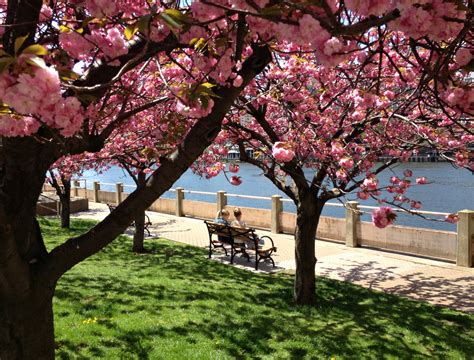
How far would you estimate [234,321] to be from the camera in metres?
6.13

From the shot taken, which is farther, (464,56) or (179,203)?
(179,203)

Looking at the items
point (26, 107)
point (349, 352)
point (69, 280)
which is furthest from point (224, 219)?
point (26, 107)

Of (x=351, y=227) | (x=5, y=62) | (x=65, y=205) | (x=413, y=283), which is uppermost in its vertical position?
(x=5, y=62)

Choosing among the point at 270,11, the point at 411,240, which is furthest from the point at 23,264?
the point at 411,240

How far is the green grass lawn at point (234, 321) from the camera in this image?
5090 millimetres

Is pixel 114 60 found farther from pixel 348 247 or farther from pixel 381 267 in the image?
pixel 348 247

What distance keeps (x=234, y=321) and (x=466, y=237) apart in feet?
21.1

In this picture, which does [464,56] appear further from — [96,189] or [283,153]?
[96,189]

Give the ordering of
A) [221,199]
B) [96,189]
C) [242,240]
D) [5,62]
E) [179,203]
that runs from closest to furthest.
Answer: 1. [5,62]
2. [242,240]
3. [221,199]
4. [179,203]
5. [96,189]

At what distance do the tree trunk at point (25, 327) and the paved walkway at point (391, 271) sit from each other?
6.54 m

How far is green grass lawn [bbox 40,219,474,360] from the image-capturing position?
16.7 ft

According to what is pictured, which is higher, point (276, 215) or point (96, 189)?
point (96, 189)

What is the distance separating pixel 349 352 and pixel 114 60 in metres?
4.10

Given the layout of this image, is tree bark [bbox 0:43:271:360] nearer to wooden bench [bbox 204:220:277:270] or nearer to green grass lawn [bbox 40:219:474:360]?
green grass lawn [bbox 40:219:474:360]
